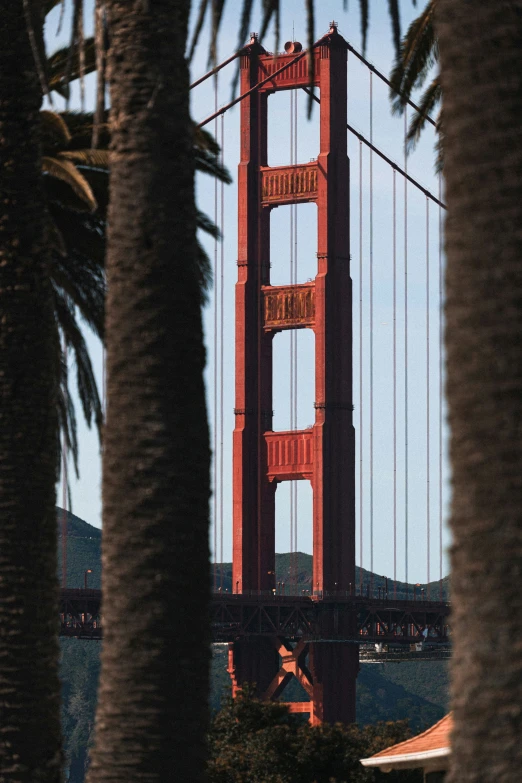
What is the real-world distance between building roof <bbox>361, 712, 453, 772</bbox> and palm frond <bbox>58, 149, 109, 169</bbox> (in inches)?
266

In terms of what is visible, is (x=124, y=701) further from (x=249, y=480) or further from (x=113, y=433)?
(x=249, y=480)

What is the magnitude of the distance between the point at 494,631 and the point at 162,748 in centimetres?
347

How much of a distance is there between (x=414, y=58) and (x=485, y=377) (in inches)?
432

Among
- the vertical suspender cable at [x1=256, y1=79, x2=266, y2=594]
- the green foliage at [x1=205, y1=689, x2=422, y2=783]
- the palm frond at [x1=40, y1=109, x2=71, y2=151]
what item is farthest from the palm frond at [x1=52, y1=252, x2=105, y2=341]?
the vertical suspender cable at [x1=256, y1=79, x2=266, y2=594]

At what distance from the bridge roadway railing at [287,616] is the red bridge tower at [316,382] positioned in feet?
1.20

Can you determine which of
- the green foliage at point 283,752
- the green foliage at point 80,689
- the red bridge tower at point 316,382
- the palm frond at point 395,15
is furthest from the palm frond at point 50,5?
the green foliage at point 80,689

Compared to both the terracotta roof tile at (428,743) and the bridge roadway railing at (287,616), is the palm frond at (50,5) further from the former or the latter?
the bridge roadway railing at (287,616)

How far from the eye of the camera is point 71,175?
15.2 meters

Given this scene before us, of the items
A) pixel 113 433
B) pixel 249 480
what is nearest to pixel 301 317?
pixel 249 480

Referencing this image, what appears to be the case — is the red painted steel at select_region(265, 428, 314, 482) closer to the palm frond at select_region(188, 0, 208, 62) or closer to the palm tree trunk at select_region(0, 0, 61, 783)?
the palm tree trunk at select_region(0, 0, 61, 783)

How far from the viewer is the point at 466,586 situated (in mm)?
6906

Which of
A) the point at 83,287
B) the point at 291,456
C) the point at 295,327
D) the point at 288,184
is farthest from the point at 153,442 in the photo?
the point at 288,184

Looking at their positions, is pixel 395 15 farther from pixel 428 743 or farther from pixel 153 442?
pixel 428 743

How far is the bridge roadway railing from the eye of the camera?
7700 centimetres
